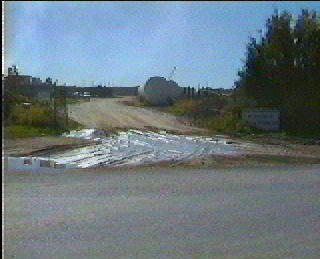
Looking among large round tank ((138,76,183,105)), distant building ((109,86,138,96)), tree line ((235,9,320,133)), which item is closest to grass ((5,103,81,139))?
distant building ((109,86,138,96))

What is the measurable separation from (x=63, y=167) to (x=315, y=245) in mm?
8854

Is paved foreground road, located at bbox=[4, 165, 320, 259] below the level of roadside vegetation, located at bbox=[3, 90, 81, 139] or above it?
below

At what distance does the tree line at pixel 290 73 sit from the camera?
1582 centimetres

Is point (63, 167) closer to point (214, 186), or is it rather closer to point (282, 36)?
point (214, 186)

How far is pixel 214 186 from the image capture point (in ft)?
36.3

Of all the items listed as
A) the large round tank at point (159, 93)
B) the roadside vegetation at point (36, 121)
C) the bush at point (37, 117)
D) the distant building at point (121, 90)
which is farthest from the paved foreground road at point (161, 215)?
the large round tank at point (159, 93)

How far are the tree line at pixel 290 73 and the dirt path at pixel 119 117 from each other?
4508mm

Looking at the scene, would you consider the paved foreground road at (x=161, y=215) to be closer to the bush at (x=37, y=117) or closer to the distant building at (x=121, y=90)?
the distant building at (x=121, y=90)

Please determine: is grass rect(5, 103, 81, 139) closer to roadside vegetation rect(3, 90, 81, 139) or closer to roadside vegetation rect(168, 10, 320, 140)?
roadside vegetation rect(3, 90, 81, 139)

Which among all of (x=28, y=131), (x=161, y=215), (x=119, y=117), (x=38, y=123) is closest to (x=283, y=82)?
(x=161, y=215)

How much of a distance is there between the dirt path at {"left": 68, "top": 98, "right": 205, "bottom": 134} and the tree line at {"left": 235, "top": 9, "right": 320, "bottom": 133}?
4.51 metres

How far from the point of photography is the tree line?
15.8 meters

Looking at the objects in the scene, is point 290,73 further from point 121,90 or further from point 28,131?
point 28,131

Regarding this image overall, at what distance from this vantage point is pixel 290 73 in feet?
53.9
